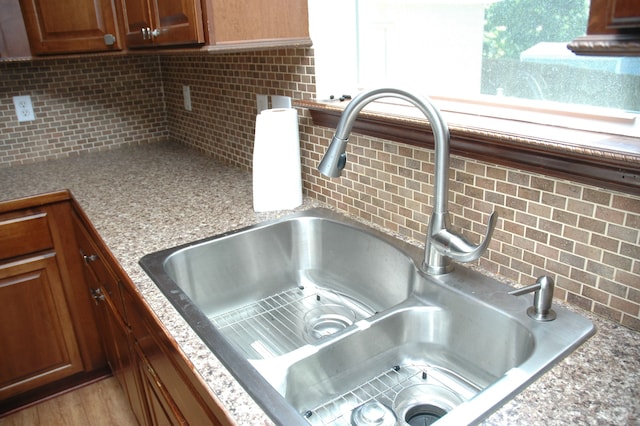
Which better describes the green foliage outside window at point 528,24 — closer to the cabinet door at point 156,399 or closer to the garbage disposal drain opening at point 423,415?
the garbage disposal drain opening at point 423,415

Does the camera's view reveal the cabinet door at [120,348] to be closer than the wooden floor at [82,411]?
Yes

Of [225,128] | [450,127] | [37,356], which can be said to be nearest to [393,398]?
[450,127]

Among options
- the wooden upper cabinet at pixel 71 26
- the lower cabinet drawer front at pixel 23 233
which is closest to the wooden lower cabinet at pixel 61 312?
the lower cabinet drawer front at pixel 23 233

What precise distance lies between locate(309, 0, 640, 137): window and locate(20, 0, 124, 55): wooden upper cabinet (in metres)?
0.83

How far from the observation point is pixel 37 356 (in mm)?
1982

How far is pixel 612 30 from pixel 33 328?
83.6 inches

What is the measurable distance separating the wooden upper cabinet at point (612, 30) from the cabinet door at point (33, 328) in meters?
1.96

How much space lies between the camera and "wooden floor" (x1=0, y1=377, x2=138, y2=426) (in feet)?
6.53

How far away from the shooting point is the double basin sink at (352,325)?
876 mm

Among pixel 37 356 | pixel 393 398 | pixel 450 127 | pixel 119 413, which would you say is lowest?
pixel 119 413

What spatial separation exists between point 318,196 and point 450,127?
2.14 feet

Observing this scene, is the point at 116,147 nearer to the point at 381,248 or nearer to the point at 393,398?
the point at 381,248

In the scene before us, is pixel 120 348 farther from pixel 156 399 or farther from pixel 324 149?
pixel 324 149

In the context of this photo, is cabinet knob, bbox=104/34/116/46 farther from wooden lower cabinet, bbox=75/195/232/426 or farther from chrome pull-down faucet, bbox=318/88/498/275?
chrome pull-down faucet, bbox=318/88/498/275
